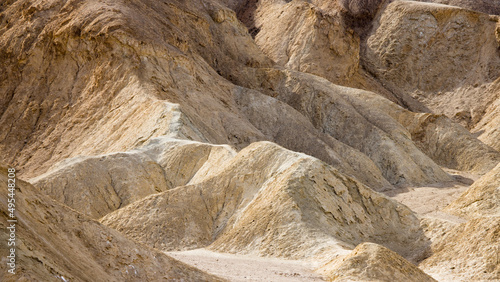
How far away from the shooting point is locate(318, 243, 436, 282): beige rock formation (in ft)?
44.7

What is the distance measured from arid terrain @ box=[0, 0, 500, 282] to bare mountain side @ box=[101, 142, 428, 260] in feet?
0.18

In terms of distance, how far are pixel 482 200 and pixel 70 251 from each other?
622 inches

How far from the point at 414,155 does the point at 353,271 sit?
27036 millimetres

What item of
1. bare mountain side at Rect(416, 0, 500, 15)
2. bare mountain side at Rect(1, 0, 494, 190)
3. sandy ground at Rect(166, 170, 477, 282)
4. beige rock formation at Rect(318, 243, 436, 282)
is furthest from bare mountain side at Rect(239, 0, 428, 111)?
beige rock formation at Rect(318, 243, 436, 282)

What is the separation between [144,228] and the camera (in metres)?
18.5

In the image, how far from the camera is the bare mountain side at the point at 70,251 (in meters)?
8.35

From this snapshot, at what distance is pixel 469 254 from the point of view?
647 inches

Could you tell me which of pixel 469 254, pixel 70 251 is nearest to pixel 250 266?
pixel 469 254

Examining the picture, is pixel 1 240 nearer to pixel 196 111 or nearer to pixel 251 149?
pixel 251 149

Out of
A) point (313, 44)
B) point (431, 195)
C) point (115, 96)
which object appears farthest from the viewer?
point (313, 44)

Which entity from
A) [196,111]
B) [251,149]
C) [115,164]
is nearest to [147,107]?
[196,111]

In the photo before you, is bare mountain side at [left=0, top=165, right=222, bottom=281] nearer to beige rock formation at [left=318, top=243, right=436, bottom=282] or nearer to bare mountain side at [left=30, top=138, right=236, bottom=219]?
beige rock formation at [left=318, top=243, right=436, bottom=282]

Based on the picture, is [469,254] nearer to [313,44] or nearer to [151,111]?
[151,111]

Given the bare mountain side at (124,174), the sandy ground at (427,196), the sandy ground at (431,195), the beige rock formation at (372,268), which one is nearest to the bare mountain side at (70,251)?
the beige rock formation at (372,268)
